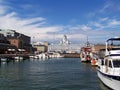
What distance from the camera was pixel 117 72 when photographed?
38031 mm

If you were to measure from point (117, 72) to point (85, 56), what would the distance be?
4419 inches

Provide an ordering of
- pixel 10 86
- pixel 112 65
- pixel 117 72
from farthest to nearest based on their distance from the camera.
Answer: pixel 10 86 → pixel 112 65 → pixel 117 72

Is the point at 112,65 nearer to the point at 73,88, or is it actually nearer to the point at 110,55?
the point at 110,55

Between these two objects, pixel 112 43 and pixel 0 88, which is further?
pixel 112 43

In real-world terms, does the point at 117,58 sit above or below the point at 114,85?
above

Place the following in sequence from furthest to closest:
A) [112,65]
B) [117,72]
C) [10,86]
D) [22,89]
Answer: [10,86] < [22,89] < [112,65] < [117,72]

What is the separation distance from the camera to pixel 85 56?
150125 millimetres

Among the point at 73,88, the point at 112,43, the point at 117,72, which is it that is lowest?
the point at 73,88

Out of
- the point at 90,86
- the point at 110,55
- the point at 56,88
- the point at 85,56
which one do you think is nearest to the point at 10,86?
the point at 56,88

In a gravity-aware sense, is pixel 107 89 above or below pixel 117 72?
below

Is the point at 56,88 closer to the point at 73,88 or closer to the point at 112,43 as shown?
the point at 73,88

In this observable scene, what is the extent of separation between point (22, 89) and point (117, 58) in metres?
15.7

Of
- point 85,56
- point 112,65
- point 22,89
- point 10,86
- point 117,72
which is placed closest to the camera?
point 117,72

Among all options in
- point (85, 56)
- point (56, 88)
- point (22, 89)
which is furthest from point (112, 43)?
point (85, 56)
